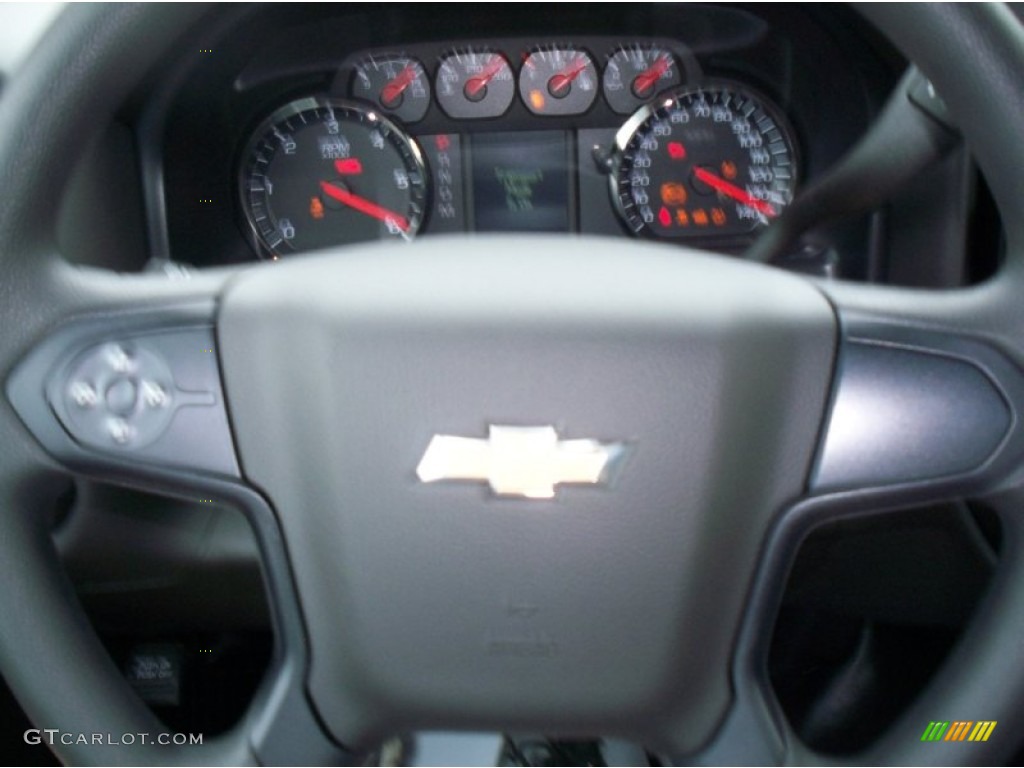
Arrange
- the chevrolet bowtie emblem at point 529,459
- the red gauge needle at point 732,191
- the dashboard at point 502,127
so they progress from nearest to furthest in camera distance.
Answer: the chevrolet bowtie emblem at point 529,459 → the dashboard at point 502,127 → the red gauge needle at point 732,191

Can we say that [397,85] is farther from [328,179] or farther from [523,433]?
[523,433]

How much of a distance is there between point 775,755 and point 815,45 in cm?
103

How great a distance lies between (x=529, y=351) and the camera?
0.70 m

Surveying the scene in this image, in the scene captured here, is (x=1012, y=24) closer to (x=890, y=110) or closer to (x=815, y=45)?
(x=890, y=110)

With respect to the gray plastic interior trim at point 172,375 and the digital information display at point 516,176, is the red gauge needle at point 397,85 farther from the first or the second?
the gray plastic interior trim at point 172,375

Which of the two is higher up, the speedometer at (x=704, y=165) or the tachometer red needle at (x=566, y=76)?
the tachometer red needle at (x=566, y=76)

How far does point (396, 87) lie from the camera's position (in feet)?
5.29

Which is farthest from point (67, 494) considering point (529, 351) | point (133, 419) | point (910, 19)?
point (910, 19)

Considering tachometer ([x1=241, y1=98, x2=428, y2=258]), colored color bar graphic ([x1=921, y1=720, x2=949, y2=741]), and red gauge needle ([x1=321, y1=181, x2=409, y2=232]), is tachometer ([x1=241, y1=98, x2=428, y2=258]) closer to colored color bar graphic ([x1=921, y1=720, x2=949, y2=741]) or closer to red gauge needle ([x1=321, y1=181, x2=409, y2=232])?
red gauge needle ([x1=321, y1=181, x2=409, y2=232])

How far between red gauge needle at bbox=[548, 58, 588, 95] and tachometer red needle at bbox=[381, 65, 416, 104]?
19 cm

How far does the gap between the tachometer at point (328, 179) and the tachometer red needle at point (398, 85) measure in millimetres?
29

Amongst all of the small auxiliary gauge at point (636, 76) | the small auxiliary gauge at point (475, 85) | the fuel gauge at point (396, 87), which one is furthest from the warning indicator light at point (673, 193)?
the fuel gauge at point (396, 87)

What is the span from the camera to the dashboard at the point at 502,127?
154 centimetres

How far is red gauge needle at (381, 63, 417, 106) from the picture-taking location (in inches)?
63.3
